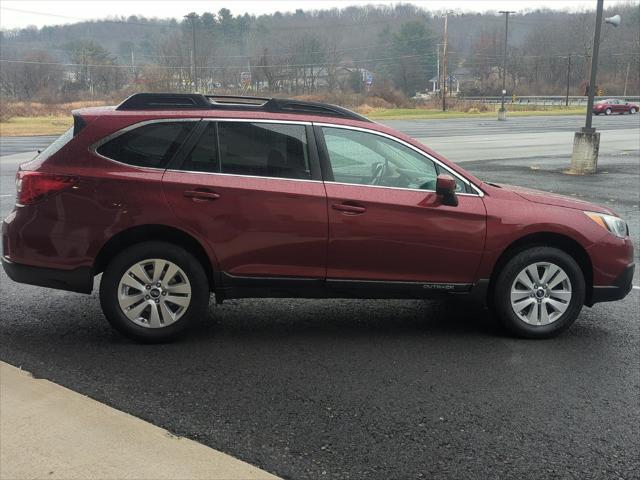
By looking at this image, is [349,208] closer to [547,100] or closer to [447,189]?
[447,189]

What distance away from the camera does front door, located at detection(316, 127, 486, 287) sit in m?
4.54

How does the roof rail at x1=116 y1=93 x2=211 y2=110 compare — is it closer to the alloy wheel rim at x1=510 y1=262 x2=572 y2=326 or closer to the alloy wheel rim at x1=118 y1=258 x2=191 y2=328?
the alloy wheel rim at x1=118 y1=258 x2=191 y2=328

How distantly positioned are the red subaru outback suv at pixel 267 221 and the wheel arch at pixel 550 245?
0.02m

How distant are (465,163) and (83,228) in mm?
14732

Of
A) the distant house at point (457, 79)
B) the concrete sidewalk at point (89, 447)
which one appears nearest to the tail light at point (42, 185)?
the concrete sidewalk at point (89, 447)

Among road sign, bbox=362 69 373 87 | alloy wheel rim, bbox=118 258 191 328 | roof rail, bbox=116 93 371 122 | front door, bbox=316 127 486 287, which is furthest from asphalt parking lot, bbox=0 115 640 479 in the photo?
road sign, bbox=362 69 373 87

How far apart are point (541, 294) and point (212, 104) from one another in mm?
2877

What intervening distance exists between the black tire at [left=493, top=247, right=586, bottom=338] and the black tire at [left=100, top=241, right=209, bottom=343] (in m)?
2.21

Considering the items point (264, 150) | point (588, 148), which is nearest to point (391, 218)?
point (264, 150)

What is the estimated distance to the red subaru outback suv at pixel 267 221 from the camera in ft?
14.5

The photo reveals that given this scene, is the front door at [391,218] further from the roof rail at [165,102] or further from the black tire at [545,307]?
the roof rail at [165,102]

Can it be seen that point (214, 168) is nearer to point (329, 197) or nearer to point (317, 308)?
point (329, 197)

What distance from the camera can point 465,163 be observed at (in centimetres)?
1780

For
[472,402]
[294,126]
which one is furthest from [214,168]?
[472,402]
